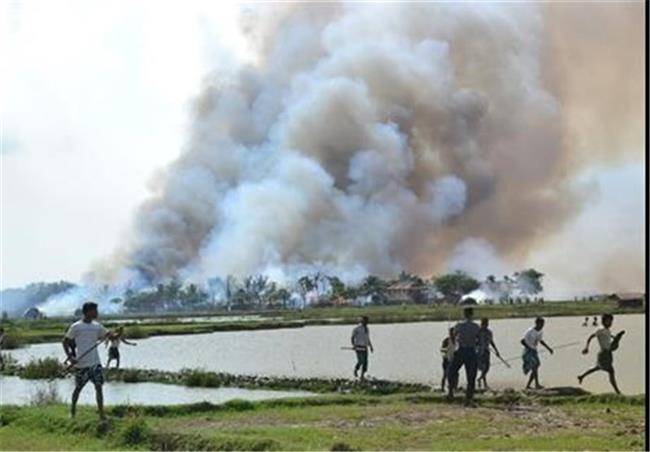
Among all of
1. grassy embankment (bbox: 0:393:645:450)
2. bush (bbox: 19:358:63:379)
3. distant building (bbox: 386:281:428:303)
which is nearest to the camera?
grassy embankment (bbox: 0:393:645:450)

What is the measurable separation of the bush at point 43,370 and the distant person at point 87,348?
15.1 m

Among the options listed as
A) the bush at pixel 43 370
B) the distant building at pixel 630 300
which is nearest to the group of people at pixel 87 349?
the bush at pixel 43 370

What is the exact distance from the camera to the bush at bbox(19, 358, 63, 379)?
28.1m

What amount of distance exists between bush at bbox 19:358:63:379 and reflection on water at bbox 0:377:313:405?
68cm

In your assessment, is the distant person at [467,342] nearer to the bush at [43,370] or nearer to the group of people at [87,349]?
the group of people at [87,349]

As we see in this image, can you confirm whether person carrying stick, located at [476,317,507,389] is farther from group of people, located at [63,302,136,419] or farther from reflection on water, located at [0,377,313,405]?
group of people, located at [63,302,136,419]

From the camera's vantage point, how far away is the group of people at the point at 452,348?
44.0 ft

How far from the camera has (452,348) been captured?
17281 mm

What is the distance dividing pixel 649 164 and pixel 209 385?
59.8 ft

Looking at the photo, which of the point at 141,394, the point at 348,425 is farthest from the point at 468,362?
the point at 141,394

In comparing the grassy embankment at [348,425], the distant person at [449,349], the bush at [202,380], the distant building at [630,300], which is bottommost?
the grassy embankment at [348,425]

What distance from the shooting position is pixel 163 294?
154125 mm

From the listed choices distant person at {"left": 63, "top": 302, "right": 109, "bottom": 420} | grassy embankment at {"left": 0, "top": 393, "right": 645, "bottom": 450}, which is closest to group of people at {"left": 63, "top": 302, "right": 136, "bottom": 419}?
distant person at {"left": 63, "top": 302, "right": 109, "bottom": 420}

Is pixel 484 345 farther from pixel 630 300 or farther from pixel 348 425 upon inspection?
pixel 630 300
